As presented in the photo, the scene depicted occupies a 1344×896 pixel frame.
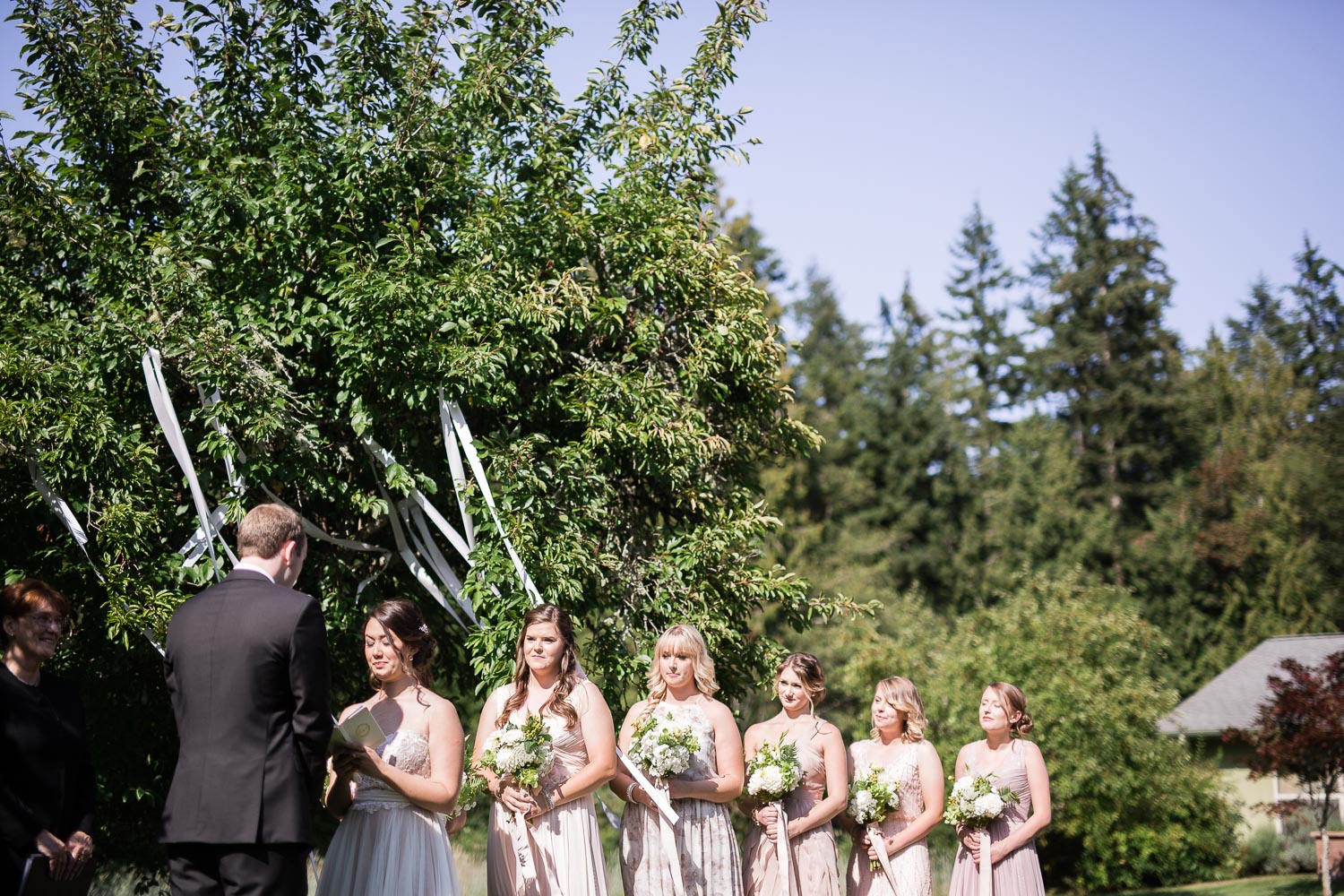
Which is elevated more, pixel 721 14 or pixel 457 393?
pixel 721 14

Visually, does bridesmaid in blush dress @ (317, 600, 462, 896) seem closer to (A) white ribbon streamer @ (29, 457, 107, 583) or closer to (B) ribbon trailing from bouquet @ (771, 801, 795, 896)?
(B) ribbon trailing from bouquet @ (771, 801, 795, 896)

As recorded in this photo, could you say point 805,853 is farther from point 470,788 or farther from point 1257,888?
point 1257,888

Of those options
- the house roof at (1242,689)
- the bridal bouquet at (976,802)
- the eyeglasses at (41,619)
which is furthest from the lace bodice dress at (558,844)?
the house roof at (1242,689)

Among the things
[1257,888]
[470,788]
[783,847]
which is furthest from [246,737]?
[1257,888]

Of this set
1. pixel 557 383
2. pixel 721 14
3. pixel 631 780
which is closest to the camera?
pixel 631 780

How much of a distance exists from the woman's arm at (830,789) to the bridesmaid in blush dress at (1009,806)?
1.00 metres

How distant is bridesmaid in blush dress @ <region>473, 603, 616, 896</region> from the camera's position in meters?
5.35

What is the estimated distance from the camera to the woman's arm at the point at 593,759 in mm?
5336

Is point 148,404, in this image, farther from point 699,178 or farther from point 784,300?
point 784,300

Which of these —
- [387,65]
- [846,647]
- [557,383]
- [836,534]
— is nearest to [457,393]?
[557,383]

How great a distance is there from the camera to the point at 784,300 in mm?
51531

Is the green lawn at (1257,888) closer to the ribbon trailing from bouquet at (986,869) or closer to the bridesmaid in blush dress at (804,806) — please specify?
the ribbon trailing from bouquet at (986,869)

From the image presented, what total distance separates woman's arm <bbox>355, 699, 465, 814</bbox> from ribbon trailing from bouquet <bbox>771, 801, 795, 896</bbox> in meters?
2.17

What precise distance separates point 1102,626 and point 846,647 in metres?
6.09
